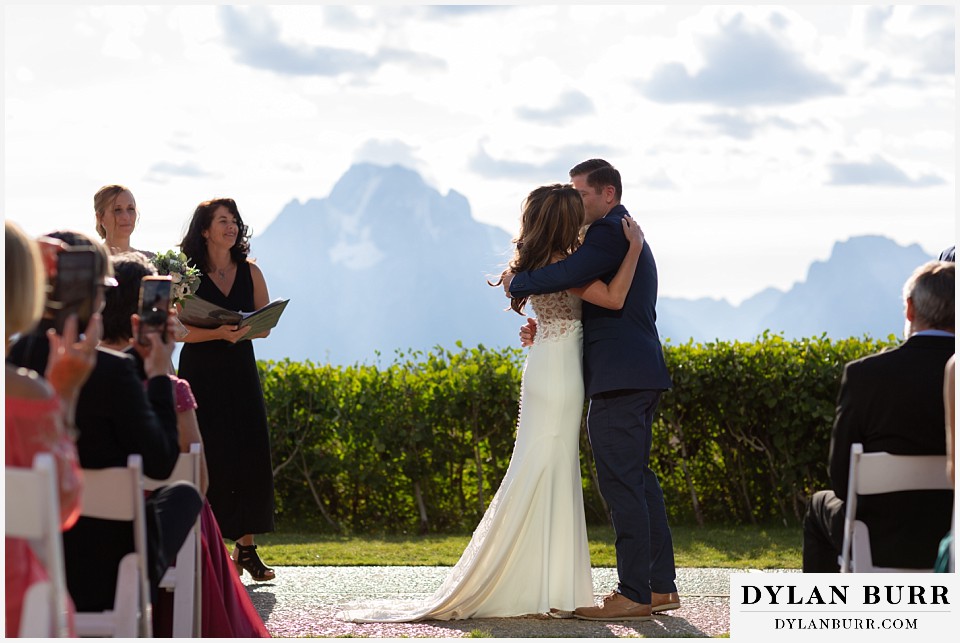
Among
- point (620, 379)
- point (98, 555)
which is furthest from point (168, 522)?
point (620, 379)

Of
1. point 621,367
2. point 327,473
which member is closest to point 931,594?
point 621,367

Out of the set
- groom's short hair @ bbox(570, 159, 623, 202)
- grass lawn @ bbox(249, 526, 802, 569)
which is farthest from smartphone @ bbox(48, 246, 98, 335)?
grass lawn @ bbox(249, 526, 802, 569)

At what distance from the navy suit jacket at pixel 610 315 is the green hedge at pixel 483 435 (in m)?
3.58

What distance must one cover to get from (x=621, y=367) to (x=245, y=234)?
2727 millimetres

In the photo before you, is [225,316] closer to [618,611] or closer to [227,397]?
[227,397]

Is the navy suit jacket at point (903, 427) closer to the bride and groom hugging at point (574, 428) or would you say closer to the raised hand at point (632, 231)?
the bride and groom hugging at point (574, 428)

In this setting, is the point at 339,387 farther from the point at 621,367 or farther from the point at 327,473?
the point at 621,367

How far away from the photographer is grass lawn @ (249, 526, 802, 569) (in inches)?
302

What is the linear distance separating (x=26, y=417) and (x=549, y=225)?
329 cm

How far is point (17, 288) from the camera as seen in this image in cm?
287

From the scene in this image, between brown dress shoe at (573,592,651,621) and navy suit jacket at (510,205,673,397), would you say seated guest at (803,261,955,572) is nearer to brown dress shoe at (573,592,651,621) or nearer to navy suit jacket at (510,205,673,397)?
navy suit jacket at (510,205,673,397)

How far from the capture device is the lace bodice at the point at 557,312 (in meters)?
5.80

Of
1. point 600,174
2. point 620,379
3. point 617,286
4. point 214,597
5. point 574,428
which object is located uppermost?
point 600,174

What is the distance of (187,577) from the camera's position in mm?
4113
